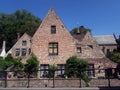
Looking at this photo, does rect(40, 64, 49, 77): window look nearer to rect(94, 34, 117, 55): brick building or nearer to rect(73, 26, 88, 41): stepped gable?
rect(73, 26, 88, 41): stepped gable

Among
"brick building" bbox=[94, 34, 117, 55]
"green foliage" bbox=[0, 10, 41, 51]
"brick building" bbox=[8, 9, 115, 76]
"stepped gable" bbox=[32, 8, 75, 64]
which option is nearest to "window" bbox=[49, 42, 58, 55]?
"brick building" bbox=[8, 9, 115, 76]

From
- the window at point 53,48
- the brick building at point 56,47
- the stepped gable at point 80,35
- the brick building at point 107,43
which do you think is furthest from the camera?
the brick building at point 107,43

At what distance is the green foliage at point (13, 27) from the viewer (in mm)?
66750

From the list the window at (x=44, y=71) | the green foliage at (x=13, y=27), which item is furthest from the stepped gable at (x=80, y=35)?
the green foliage at (x=13, y=27)

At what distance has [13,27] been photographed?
68.8 metres

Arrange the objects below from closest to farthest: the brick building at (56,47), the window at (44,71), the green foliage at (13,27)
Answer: the window at (44,71) < the brick building at (56,47) < the green foliage at (13,27)

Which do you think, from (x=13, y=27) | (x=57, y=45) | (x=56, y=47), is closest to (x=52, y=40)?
(x=57, y=45)

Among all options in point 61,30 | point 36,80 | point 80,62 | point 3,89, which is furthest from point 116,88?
point 61,30

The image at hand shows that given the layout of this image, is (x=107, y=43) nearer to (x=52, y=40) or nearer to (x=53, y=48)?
(x=53, y=48)

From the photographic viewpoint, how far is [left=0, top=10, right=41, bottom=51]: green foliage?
6675 centimetres

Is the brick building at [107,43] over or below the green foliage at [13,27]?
below

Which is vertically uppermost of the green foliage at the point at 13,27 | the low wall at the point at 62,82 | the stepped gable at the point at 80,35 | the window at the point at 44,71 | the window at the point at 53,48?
the green foliage at the point at 13,27

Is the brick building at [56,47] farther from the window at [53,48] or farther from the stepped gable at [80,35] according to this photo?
the stepped gable at [80,35]

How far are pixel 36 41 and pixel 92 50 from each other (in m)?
8.15
